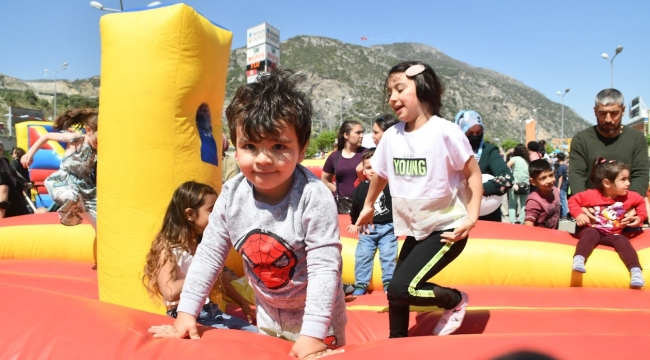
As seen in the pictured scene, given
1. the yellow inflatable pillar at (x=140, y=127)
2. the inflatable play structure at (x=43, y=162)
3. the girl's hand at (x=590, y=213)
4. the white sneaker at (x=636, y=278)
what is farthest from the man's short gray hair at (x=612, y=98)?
the inflatable play structure at (x=43, y=162)

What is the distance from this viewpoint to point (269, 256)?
1.53 m

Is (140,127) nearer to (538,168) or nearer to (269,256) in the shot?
(269,256)

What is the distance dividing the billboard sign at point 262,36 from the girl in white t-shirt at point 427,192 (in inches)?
1791

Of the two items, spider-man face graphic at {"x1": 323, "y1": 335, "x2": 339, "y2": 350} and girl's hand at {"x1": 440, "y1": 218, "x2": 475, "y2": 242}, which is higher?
girl's hand at {"x1": 440, "y1": 218, "x2": 475, "y2": 242}

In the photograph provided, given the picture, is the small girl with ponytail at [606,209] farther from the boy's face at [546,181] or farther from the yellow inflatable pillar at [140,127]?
the yellow inflatable pillar at [140,127]

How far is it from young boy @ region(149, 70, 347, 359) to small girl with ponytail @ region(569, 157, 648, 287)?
224 centimetres

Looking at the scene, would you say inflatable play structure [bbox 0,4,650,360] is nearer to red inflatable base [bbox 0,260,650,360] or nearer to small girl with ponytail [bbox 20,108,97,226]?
red inflatable base [bbox 0,260,650,360]

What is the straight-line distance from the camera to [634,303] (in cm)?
272

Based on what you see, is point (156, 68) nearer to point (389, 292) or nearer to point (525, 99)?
point (389, 292)

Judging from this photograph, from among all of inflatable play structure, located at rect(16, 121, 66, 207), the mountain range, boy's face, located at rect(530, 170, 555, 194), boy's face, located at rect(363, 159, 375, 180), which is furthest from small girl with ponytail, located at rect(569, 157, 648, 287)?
the mountain range

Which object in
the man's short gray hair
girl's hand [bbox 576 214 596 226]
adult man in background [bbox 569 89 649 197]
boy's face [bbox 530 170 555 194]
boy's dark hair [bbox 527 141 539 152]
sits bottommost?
girl's hand [bbox 576 214 596 226]

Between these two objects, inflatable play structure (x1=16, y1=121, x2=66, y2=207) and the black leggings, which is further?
inflatable play structure (x1=16, y1=121, x2=66, y2=207)

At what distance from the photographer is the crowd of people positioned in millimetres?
1462

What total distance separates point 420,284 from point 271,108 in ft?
3.96
